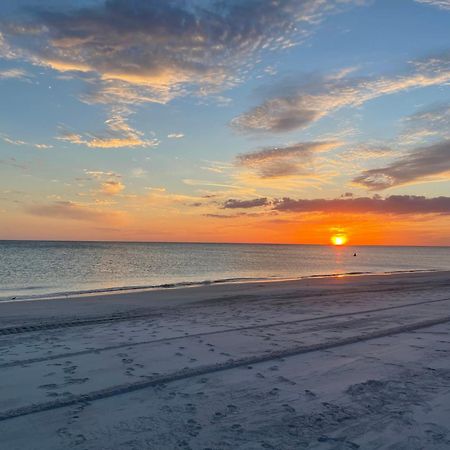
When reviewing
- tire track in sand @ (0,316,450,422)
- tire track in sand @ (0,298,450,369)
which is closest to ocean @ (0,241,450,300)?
tire track in sand @ (0,298,450,369)

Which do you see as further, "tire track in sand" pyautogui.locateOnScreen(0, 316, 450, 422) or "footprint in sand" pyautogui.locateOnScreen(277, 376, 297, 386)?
"footprint in sand" pyautogui.locateOnScreen(277, 376, 297, 386)

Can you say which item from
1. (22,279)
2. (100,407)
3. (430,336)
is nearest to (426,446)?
(100,407)

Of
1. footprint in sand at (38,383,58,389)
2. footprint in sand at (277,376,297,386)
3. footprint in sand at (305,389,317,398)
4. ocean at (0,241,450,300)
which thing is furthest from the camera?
ocean at (0,241,450,300)

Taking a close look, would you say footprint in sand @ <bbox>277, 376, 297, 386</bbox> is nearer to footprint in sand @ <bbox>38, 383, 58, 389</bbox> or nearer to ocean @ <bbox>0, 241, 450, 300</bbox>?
footprint in sand @ <bbox>38, 383, 58, 389</bbox>

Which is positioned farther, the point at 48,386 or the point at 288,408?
the point at 48,386

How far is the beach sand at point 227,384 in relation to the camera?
16.2 feet

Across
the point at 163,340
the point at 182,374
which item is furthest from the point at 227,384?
the point at 163,340

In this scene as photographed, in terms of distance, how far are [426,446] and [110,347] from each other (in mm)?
6593

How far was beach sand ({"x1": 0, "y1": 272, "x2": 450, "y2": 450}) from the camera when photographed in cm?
494

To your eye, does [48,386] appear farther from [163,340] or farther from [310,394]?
[310,394]

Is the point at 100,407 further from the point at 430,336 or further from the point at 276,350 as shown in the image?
the point at 430,336

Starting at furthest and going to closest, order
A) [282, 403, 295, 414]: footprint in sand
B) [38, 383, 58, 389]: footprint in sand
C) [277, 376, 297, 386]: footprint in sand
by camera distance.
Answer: [277, 376, 297, 386]: footprint in sand
[38, 383, 58, 389]: footprint in sand
[282, 403, 295, 414]: footprint in sand

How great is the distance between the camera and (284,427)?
5.17 meters

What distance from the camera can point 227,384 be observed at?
266 inches
